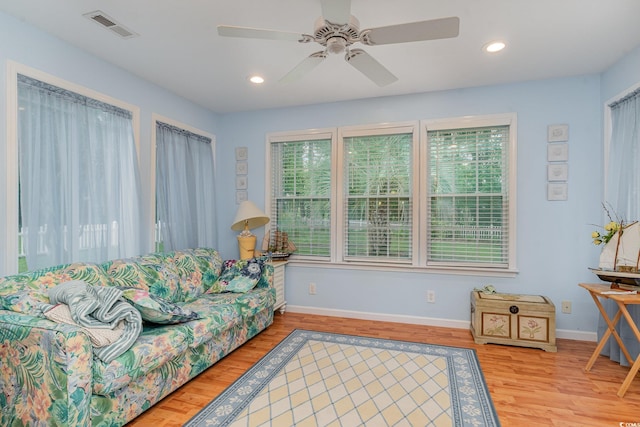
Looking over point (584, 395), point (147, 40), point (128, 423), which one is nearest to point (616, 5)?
point (584, 395)

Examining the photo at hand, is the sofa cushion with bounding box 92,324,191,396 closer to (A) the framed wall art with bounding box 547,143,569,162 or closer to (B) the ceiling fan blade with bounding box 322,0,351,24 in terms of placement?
(B) the ceiling fan blade with bounding box 322,0,351,24

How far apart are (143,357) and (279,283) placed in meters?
2.18

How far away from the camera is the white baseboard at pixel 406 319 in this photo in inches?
130

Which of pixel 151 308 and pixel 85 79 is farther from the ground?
pixel 85 79

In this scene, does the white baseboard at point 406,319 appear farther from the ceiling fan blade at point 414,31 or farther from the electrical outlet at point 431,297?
the ceiling fan blade at point 414,31

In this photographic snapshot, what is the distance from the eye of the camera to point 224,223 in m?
4.54

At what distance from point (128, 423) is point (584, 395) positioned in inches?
118

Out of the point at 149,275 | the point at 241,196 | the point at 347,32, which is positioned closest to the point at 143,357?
the point at 149,275

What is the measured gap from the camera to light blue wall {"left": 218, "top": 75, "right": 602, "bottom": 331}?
129 inches

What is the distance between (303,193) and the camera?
423 cm

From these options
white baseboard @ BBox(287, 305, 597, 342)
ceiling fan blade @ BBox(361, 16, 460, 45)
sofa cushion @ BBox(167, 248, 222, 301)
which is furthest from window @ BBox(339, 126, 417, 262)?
ceiling fan blade @ BBox(361, 16, 460, 45)

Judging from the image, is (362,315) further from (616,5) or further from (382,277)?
(616,5)

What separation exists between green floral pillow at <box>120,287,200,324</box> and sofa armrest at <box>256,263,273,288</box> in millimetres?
1251

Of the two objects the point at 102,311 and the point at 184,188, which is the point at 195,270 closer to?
the point at 184,188
